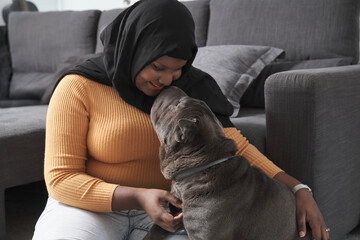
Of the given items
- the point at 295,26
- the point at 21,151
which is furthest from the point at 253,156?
the point at 21,151

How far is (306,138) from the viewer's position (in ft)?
4.68

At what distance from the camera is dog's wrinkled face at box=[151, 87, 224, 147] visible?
Answer: 103 cm

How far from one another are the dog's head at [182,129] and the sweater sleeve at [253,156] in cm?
25

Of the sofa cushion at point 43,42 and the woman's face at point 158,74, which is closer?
the woman's face at point 158,74

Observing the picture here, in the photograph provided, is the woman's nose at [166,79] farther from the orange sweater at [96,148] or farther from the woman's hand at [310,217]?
the woman's hand at [310,217]

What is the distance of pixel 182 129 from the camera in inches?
39.9

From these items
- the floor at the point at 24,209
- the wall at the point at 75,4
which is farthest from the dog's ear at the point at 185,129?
the wall at the point at 75,4

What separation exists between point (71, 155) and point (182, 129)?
424 mm

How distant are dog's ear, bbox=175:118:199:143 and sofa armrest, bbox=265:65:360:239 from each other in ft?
1.72

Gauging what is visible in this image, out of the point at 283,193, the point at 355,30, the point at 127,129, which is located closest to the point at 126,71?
the point at 127,129

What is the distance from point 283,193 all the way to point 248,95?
1048 mm

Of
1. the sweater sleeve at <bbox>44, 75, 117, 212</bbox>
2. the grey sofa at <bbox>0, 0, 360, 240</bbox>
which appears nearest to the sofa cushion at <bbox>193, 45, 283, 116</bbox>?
the grey sofa at <bbox>0, 0, 360, 240</bbox>

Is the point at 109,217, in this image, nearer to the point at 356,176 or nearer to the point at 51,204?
the point at 51,204

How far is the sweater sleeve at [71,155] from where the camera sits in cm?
119
